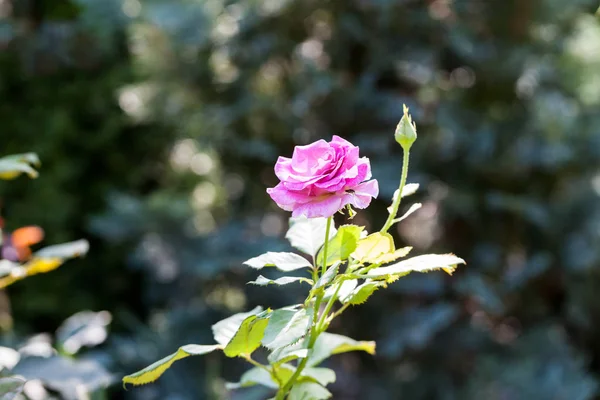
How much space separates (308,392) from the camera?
0.55 meters

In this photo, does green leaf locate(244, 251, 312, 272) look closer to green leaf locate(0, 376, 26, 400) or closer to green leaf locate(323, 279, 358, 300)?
green leaf locate(323, 279, 358, 300)

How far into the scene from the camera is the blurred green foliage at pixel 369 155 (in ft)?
6.86

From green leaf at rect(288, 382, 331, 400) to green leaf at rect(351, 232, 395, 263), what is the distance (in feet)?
0.45

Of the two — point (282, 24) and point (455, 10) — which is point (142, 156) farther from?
point (455, 10)

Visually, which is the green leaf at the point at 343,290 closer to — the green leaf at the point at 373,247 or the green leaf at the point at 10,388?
the green leaf at the point at 373,247

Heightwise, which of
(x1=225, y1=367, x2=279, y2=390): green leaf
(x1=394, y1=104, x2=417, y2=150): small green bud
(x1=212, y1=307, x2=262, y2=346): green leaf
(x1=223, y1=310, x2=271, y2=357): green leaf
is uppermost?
(x1=394, y1=104, x2=417, y2=150): small green bud

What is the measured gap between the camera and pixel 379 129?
2238 millimetres

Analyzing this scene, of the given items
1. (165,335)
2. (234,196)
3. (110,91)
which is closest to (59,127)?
(110,91)

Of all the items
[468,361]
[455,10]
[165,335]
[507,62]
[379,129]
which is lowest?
[468,361]

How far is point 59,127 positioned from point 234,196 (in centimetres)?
73

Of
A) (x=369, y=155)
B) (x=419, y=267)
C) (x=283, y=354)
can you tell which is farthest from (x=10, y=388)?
(x=369, y=155)

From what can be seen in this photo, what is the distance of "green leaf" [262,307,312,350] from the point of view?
0.45 metres

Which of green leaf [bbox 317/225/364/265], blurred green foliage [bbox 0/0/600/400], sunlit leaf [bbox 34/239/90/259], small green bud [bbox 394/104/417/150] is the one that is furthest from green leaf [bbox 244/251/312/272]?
blurred green foliage [bbox 0/0/600/400]

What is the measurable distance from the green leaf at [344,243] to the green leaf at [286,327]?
2.0 inches
